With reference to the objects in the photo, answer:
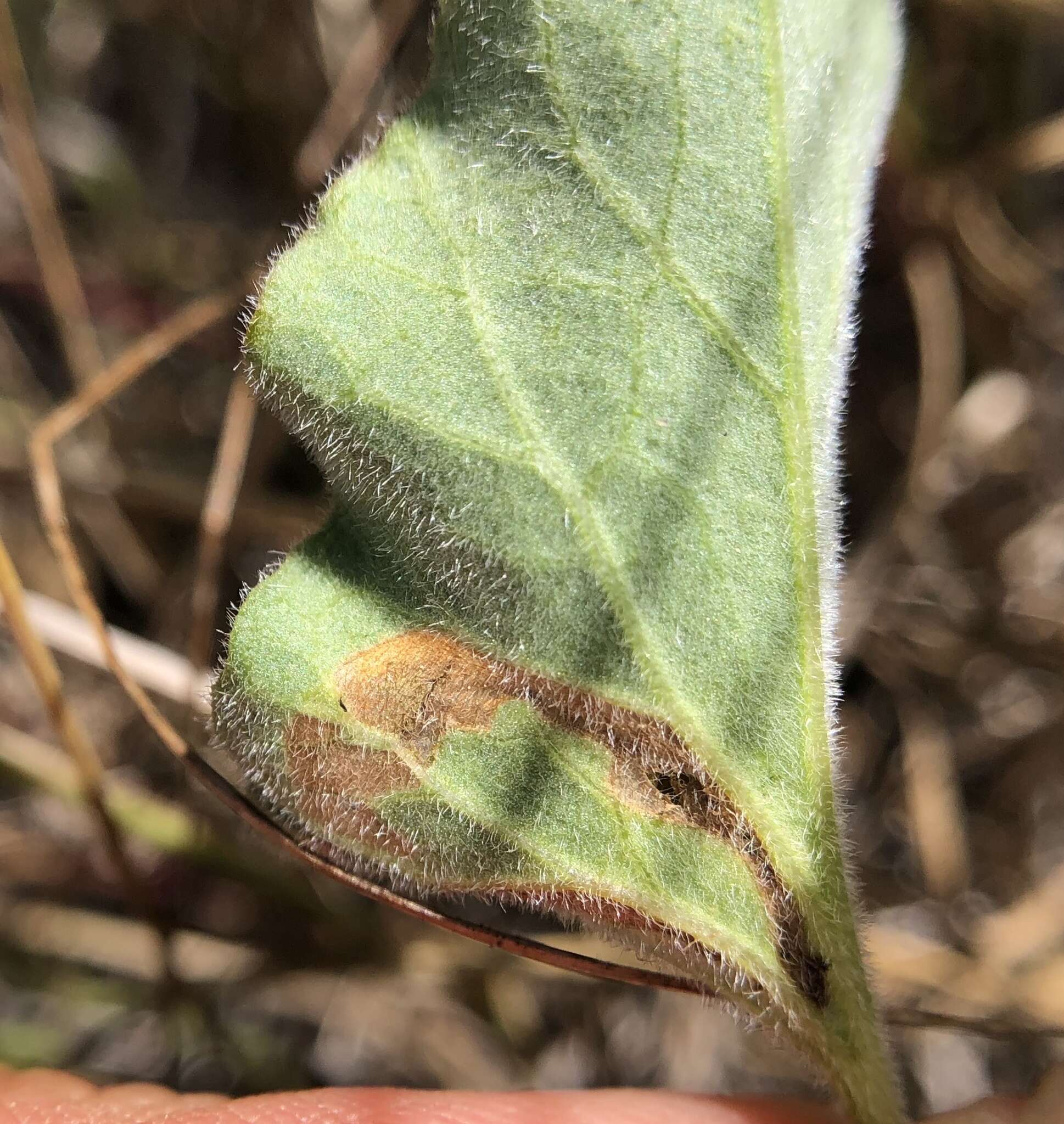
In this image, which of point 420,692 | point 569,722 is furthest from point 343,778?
point 569,722

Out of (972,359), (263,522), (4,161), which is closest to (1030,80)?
(972,359)

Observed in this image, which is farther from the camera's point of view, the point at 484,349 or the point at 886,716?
the point at 886,716

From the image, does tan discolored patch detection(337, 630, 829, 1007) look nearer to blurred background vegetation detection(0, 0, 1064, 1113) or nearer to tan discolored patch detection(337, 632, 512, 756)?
tan discolored patch detection(337, 632, 512, 756)

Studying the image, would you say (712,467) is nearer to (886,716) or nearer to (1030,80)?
(886,716)

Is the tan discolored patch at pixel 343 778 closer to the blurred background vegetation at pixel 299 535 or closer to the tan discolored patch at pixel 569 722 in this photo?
the tan discolored patch at pixel 569 722

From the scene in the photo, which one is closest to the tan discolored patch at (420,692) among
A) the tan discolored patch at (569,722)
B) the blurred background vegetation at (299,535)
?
the tan discolored patch at (569,722)

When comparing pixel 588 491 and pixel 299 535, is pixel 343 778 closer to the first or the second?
pixel 588 491

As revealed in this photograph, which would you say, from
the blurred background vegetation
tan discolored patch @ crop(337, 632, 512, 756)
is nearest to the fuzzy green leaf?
tan discolored patch @ crop(337, 632, 512, 756)
